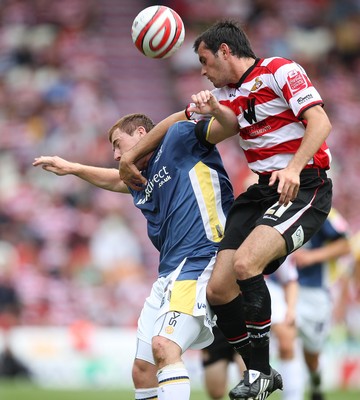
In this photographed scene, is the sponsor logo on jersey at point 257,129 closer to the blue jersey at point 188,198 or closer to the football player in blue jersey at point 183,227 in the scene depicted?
the football player in blue jersey at point 183,227

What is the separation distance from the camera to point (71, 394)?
12.8m

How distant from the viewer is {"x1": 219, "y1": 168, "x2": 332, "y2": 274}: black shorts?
6.49 metres

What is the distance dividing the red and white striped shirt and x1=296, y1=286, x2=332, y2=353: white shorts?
4.30 m

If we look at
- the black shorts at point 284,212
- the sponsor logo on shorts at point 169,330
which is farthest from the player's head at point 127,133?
the sponsor logo on shorts at point 169,330

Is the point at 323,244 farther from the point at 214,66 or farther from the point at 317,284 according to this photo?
the point at 214,66

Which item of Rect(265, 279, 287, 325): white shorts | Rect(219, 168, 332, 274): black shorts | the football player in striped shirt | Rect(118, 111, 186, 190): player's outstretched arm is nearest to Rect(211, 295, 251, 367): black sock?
the football player in striped shirt

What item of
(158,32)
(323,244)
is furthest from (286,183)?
(323,244)

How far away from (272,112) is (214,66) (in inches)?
20.4

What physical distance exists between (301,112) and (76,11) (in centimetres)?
1416

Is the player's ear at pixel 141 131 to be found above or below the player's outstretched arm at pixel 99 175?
above

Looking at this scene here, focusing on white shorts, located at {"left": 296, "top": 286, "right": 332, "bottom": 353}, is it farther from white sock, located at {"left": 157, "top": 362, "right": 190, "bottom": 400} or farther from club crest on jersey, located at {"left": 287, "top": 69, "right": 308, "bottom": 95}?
club crest on jersey, located at {"left": 287, "top": 69, "right": 308, "bottom": 95}

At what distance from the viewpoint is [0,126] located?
17.7 meters

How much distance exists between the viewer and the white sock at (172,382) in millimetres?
6426

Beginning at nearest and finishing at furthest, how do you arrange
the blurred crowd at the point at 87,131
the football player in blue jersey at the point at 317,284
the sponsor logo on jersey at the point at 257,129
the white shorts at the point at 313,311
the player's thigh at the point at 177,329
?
the player's thigh at the point at 177,329 < the sponsor logo on jersey at the point at 257,129 < the football player in blue jersey at the point at 317,284 < the white shorts at the point at 313,311 < the blurred crowd at the point at 87,131
